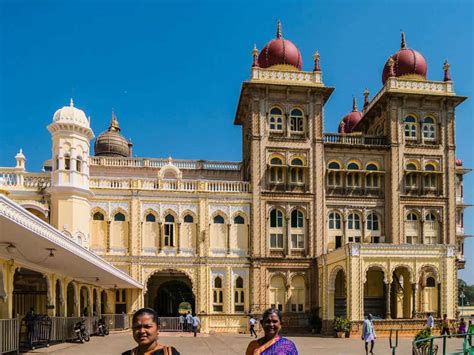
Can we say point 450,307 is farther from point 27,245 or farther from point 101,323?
point 27,245

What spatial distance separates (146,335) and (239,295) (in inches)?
1337

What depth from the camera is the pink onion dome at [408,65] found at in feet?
139

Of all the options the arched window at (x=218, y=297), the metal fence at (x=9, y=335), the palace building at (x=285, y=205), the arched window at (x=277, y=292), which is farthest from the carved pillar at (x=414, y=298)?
the metal fence at (x=9, y=335)

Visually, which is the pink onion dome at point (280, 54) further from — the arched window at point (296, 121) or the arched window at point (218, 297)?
the arched window at point (218, 297)

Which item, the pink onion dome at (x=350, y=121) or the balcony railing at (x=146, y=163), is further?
the pink onion dome at (x=350, y=121)

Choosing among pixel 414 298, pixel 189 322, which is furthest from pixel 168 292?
pixel 414 298

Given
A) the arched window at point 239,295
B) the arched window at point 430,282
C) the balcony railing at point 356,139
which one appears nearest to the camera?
A: the arched window at point 239,295

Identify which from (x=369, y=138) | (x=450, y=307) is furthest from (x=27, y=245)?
(x=369, y=138)

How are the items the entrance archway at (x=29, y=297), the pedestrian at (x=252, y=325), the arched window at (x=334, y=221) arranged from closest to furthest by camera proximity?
the entrance archway at (x=29, y=297)
the pedestrian at (x=252, y=325)
the arched window at (x=334, y=221)

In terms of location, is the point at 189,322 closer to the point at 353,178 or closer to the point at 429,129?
the point at 353,178

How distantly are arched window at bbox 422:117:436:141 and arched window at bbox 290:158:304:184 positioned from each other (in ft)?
28.4

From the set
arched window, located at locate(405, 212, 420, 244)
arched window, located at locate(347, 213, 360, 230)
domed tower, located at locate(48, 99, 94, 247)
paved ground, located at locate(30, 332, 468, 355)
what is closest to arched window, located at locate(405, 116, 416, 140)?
arched window, located at locate(405, 212, 420, 244)

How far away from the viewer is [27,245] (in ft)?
57.5

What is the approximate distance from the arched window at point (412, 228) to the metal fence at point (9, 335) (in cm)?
2741
